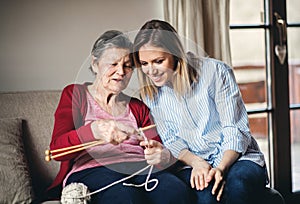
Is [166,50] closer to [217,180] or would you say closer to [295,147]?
[217,180]

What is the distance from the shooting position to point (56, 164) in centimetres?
222

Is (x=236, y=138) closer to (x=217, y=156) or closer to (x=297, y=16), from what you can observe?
(x=217, y=156)

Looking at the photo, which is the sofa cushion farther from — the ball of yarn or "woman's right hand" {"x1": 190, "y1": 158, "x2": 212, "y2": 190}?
"woman's right hand" {"x1": 190, "y1": 158, "x2": 212, "y2": 190}

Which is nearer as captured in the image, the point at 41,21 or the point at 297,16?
the point at 41,21

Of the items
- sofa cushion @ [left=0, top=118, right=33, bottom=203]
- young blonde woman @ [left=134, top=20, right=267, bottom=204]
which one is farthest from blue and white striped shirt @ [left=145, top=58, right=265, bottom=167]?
sofa cushion @ [left=0, top=118, right=33, bottom=203]

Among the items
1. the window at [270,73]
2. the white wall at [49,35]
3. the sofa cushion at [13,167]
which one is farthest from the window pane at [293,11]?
the sofa cushion at [13,167]

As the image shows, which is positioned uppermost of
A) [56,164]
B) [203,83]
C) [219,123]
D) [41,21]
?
[41,21]

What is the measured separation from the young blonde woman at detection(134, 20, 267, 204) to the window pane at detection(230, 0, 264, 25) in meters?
0.92

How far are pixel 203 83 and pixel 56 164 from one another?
0.67 metres

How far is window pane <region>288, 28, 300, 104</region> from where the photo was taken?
3.03 meters

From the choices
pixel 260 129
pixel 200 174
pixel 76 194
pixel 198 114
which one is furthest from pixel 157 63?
pixel 260 129

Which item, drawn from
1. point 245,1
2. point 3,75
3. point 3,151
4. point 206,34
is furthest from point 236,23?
point 3,151

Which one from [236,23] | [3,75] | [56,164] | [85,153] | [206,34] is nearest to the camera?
[85,153]

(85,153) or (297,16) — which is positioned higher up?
(297,16)
